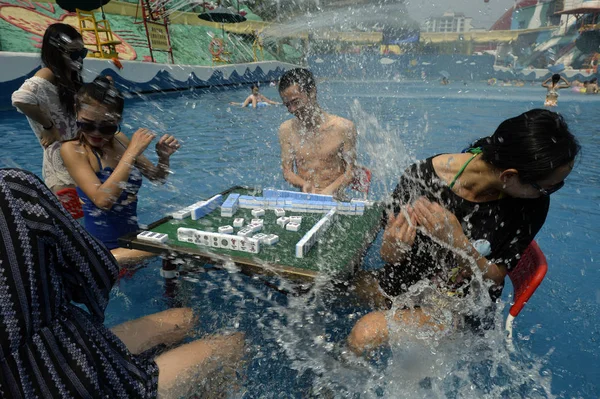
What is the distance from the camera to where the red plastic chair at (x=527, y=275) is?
2020mm

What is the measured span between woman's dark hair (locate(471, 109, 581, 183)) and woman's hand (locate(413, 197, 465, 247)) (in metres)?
0.36

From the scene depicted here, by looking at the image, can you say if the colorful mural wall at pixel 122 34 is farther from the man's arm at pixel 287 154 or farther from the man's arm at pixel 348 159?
the man's arm at pixel 348 159

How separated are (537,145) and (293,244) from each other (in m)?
1.27

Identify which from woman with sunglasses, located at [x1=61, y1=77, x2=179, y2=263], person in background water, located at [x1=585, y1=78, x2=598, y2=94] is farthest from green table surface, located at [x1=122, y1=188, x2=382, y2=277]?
person in background water, located at [x1=585, y1=78, x2=598, y2=94]

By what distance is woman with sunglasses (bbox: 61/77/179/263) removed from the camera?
2.36m

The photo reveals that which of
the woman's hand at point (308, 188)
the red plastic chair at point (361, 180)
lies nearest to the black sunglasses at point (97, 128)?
the woman's hand at point (308, 188)

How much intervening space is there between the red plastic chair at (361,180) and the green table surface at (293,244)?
104 cm

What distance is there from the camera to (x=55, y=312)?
A: 1094 mm

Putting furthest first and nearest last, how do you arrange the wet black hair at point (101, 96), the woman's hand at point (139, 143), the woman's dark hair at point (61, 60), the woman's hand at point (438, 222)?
the woman's dark hair at point (61, 60), the woman's hand at point (139, 143), the wet black hair at point (101, 96), the woman's hand at point (438, 222)

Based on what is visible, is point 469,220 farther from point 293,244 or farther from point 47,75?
point 47,75

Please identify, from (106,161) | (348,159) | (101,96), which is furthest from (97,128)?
(348,159)

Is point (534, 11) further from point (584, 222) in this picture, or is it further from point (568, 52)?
point (584, 222)

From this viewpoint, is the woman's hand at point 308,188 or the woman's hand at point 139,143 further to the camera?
the woman's hand at point 308,188

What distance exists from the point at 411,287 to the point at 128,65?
14283 mm
